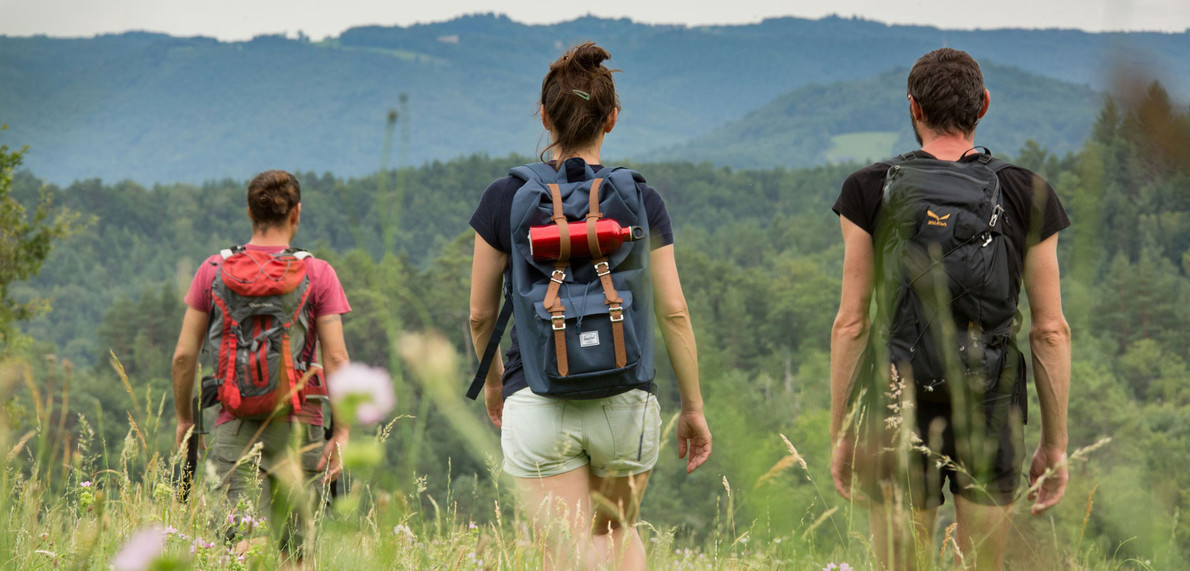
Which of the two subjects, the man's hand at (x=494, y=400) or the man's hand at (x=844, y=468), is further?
the man's hand at (x=494, y=400)

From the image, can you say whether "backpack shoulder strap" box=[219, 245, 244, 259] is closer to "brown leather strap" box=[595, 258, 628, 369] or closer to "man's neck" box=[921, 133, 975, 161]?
"brown leather strap" box=[595, 258, 628, 369]

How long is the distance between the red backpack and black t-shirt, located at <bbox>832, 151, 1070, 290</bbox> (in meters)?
1.72

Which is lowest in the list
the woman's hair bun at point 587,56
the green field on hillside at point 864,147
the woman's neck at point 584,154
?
the green field on hillside at point 864,147

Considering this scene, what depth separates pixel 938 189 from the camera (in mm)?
2125

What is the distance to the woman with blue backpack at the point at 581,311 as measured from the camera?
2.05m

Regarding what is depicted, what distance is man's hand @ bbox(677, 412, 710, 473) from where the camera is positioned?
232cm

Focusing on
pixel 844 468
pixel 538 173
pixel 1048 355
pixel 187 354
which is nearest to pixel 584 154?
pixel 538 173

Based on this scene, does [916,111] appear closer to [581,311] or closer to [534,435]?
[581,311]

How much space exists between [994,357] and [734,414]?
1.09 meters

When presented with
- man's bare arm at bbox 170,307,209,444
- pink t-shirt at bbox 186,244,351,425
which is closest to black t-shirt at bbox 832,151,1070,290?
pink t-shirt at bbox 186,244,351,425

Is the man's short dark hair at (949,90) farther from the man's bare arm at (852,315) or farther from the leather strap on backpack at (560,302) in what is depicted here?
the leather strap on backpack at (560,302)

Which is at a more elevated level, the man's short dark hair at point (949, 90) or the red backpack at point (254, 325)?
the man's short dark hair at point (949, 90)

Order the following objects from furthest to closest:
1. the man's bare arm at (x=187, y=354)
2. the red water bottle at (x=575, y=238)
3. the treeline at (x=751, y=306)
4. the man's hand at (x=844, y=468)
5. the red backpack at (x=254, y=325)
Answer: the man's bare arm at (x=187, y=354) → the red backpack at (x=254, y=325) → the man's hand at (x=844, y=468) → the red water bottle at (x=575, y=238) → the treeline at (x=751, y=306)

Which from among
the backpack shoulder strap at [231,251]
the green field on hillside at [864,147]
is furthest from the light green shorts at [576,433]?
the green field on hillside at [864,147]
